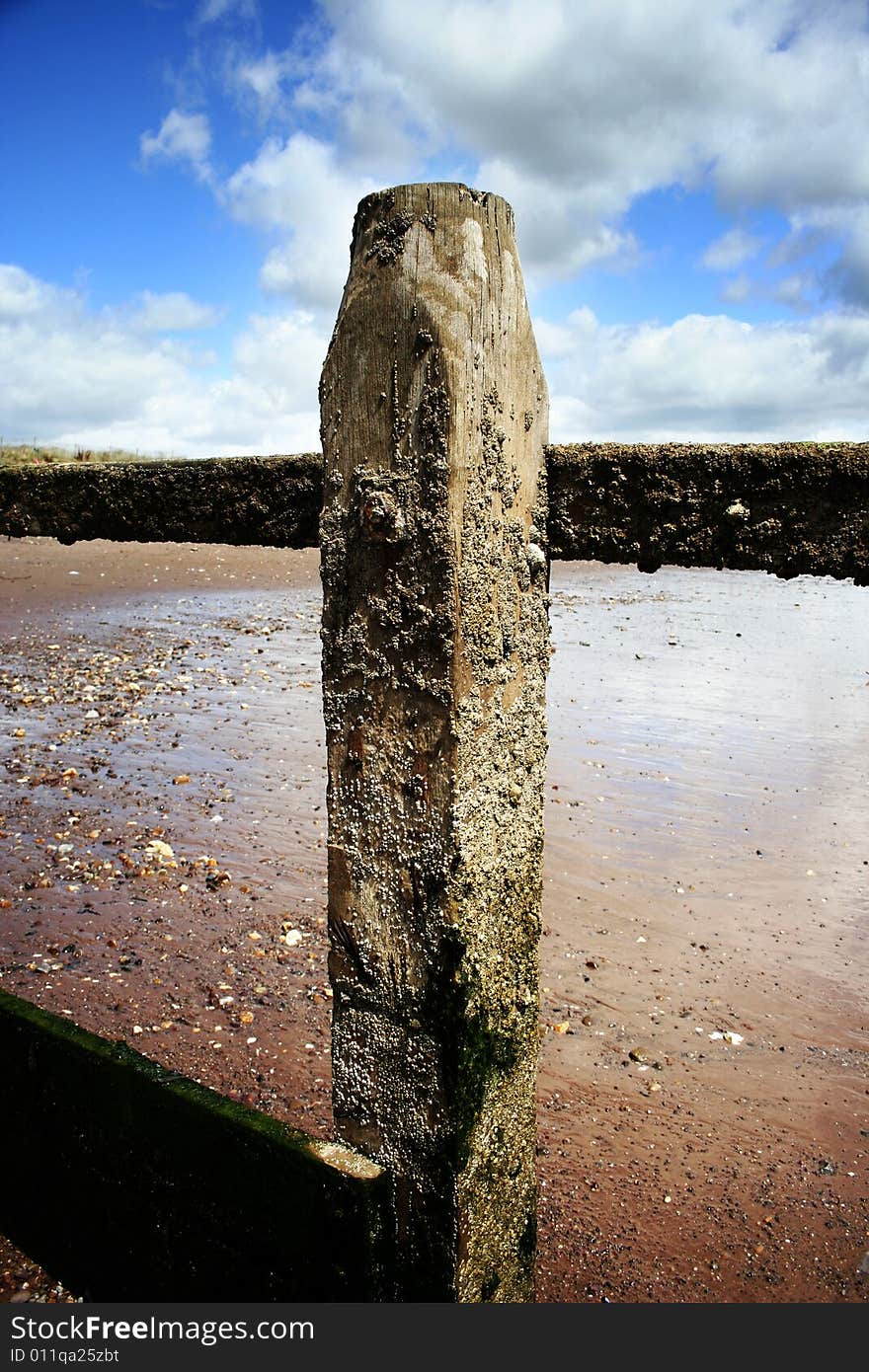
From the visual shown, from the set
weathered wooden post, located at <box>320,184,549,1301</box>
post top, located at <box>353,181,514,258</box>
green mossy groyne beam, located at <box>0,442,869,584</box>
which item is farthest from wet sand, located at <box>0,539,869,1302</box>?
post top, located at <box>353,181,514,258</box>

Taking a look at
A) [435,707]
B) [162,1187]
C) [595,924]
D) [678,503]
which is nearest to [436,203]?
[678,503]

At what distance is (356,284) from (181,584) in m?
16.9

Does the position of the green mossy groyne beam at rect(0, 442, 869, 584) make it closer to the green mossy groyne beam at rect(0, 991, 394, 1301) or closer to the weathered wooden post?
the weathered wooden post

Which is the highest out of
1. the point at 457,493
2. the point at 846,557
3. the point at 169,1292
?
the point at 457,493

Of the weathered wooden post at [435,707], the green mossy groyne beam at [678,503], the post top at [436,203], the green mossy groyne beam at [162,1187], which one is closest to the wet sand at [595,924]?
the green mossy groyne beam at [162,1187]

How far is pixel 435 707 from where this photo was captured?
1.91 m

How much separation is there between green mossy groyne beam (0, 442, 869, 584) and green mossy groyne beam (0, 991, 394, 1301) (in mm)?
1357

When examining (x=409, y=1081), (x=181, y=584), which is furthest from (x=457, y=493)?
(x=181, y=584)

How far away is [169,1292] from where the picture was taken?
2.40 metres

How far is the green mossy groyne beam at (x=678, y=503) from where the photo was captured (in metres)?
1.87

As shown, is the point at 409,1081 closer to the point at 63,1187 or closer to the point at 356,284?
the point at 63,1187

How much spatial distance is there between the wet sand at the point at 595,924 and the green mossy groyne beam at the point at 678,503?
277 centimetres
